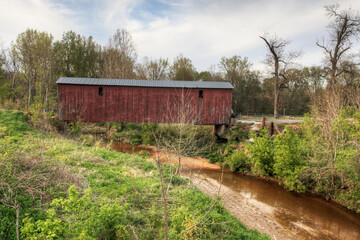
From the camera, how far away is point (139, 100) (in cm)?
1519

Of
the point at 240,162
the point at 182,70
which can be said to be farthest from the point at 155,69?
the point at 240,162

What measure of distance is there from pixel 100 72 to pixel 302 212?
89.0ft

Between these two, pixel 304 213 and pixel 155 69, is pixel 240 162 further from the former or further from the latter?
pixel 155 69

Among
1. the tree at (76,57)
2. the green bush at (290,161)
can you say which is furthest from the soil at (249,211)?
the tree at (76,57)

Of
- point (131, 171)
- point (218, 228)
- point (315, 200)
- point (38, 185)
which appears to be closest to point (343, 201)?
point (315, 200)

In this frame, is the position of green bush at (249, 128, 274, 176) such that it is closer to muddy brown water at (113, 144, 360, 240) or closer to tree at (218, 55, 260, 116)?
muddy brown water at (113, 144, 360, 240)

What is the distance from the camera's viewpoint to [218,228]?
194 inches

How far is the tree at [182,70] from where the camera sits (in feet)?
97.1

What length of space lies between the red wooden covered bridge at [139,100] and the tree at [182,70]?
14546 mm

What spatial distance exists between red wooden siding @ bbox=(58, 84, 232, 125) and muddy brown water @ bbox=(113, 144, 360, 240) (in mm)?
6632

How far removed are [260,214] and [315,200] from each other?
2972 millimetres

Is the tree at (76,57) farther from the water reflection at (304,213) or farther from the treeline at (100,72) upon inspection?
the water reflection at (304,213)

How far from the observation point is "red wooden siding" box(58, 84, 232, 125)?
1480cm

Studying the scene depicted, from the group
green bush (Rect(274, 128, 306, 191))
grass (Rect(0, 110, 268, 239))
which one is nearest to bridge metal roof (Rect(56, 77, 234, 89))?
green bush (Rect(274, 128, 306, 191))
